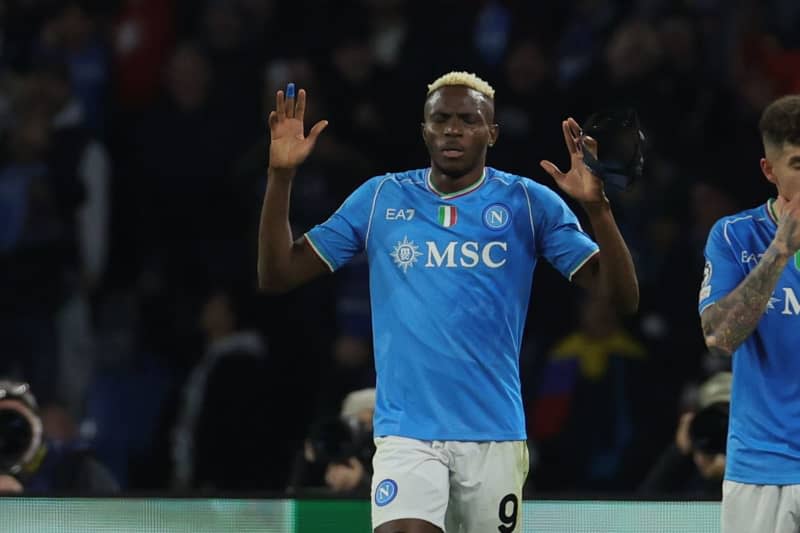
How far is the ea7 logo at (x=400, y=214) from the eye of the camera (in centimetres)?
610

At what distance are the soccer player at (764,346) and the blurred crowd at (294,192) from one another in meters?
4.23

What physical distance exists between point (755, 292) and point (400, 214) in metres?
1.37

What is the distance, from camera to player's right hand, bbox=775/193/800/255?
16.9 feet

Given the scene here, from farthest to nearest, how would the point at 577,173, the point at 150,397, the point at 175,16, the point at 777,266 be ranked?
the point at 175,16 < the point at 150,397 < the point at 577,173 < the point at 777,266

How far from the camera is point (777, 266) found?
17.0 feet

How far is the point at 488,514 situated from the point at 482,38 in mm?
6185

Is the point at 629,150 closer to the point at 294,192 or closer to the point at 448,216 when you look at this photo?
the point at 448,216

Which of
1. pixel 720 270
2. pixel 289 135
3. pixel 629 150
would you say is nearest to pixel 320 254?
pixel 289 135

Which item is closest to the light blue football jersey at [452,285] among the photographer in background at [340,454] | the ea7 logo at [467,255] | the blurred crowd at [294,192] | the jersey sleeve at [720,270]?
the ea7 logo at [467,255]

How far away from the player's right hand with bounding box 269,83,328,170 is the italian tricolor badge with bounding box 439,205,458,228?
495 millimetres

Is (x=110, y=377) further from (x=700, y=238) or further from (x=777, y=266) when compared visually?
(x=777, y=266)

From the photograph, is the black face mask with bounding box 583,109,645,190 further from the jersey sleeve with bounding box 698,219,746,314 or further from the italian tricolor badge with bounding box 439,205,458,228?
the italian tricolor badge with bounding box 439,205,458,228

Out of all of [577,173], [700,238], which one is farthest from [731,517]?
[700,238]

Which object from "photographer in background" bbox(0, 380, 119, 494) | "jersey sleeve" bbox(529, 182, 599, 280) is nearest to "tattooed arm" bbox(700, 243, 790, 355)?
"jersey sleeve" bbox(529, 182, 599, 280)
